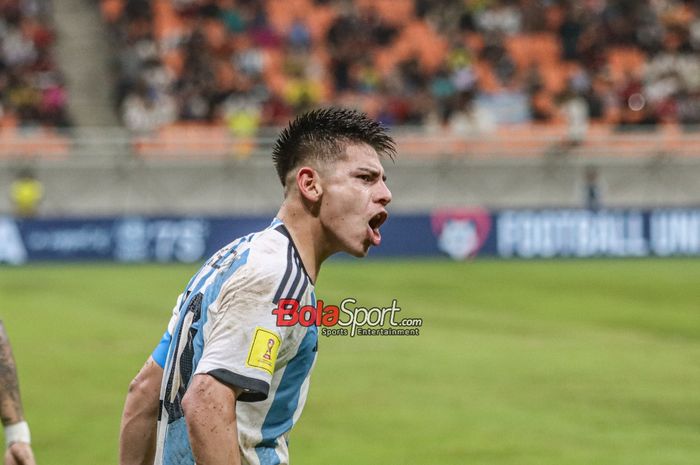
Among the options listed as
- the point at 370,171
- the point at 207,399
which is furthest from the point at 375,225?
the point at 207,399

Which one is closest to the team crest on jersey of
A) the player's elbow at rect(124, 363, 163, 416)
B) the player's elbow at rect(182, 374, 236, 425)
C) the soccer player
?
→ the player's elbow at rect(182, 374, 236, 425)

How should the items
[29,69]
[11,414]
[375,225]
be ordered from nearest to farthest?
[375,225] → [11,414] → [29,69]

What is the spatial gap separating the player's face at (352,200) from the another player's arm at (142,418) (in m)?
0.86

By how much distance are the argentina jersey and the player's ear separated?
0.42ft

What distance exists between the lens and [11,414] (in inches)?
198

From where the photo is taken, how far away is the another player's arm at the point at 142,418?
4.23 meters

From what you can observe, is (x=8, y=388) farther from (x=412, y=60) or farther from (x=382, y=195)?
(x=412, y=60)

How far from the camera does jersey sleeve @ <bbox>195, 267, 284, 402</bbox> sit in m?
3.46

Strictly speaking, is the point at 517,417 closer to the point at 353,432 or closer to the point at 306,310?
the point at 353,432

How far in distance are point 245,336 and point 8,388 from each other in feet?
6.43

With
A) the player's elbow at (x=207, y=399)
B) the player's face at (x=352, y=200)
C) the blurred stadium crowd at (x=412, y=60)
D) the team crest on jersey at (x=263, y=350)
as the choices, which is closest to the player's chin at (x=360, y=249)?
the player's face at (x=352, y=200)

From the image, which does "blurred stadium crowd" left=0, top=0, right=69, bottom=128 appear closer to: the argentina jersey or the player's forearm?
the player's forearm

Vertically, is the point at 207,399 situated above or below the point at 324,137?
below

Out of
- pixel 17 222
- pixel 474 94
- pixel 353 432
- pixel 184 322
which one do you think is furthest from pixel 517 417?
pixel 474 94
